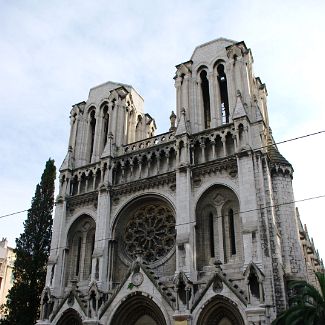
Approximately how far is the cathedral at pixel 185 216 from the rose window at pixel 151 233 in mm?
71

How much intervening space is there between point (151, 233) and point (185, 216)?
11.8ft

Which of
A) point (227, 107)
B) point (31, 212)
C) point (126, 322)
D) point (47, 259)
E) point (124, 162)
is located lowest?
point (126, 322)

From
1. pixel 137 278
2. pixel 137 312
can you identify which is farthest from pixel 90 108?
pixel 137 312

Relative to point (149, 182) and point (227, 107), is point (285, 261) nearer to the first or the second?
point (149, 182)

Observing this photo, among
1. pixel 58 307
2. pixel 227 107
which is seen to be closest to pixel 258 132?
pixel 227 107

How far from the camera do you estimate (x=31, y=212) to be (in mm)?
32094

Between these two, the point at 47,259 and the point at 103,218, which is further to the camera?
the point at 47,259

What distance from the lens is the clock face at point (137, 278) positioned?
23688 millimetres

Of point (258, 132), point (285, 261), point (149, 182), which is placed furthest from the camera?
point (149, 182)

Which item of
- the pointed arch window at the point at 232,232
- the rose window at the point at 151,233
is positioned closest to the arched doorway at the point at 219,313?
the pointed arch window at the point at 232,232

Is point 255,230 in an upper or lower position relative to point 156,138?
lower

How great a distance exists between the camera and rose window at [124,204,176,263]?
26.2 m

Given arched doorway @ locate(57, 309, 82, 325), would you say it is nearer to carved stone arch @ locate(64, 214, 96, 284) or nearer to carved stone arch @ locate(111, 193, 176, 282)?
carved stone arch @ locate(64, 214, 96, 284)

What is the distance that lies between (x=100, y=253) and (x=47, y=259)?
6318 mm
